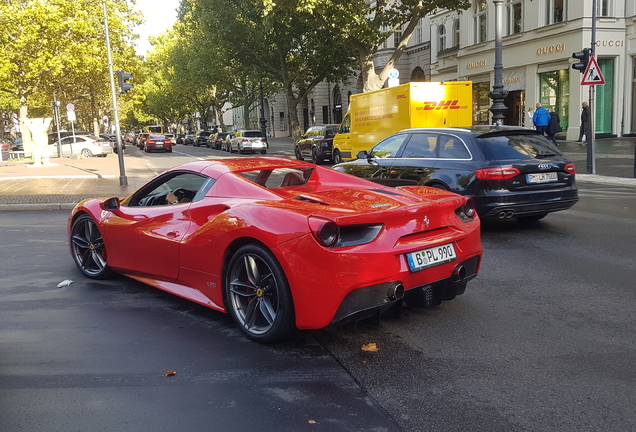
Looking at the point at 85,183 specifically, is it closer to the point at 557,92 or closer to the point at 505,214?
the point at 505,214

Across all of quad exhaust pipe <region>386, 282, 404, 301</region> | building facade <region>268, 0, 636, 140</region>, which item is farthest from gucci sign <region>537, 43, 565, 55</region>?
quad exhaust pipe <region>386, 282, 404, 301</region>

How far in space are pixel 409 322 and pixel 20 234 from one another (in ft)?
22.6

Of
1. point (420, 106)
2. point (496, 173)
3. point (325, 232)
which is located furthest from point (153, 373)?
point (420, 106)

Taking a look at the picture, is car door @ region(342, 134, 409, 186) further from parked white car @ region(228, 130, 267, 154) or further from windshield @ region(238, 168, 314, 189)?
parked white car @ region(228, 130, 267, 154)

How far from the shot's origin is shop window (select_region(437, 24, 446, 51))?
3832 centimetres

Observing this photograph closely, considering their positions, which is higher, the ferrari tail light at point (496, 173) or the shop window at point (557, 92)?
the shop window at point (557, 92)

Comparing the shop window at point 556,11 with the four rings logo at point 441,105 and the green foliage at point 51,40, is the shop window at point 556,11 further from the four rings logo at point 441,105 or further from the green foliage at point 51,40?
the green foliage at point 51,40

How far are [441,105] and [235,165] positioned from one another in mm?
13265

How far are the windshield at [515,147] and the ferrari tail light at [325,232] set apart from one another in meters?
4.88

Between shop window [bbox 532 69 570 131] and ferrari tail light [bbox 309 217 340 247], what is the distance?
27664mm

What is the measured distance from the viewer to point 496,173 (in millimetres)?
7871

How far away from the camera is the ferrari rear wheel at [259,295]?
12.9 feet

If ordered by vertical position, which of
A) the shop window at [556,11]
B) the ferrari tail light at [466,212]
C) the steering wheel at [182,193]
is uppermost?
the shop window at [556,11]

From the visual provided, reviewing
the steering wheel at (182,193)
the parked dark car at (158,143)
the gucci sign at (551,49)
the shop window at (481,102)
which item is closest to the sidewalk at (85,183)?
the gucci sign at (551,49)
